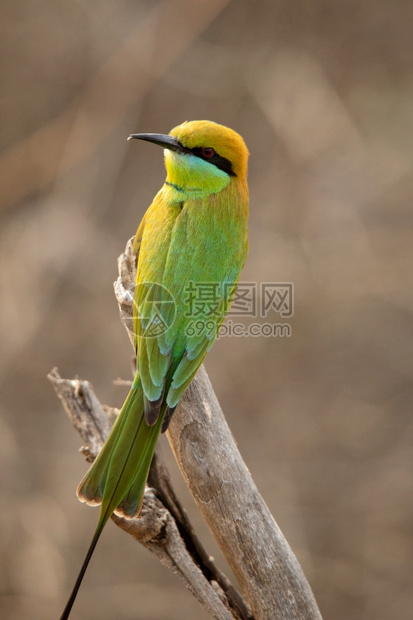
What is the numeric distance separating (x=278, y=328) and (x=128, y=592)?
1726 millimetres

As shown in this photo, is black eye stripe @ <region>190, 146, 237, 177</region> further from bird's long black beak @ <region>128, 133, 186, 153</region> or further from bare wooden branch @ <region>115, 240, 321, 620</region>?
bare wooden branch @ <region>115, 240, 321, 620</region>

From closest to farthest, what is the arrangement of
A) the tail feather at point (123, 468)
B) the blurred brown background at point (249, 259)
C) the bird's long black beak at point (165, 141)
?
1. the tail feather at point (123, 468)
2. the bird's long black beak at point (165, 141)
3. the blurred brown background at point (249, 259)

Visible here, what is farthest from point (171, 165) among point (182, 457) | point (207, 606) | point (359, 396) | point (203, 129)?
point (359, 396)

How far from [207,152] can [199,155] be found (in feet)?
0.09

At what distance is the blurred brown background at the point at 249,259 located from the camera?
397cm

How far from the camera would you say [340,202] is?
15.1 feet

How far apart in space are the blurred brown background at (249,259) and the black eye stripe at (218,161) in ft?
6.68

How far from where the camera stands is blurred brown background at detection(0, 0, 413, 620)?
3967 mm

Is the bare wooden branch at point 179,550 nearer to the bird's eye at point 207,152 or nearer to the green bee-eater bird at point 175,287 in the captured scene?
the green bee-eater bird at point 175,287

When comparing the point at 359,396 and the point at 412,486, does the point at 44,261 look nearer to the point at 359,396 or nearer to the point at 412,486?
the point at 359,396

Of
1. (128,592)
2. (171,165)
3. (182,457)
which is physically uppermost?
(171,165)

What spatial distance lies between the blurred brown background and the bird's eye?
2.11m

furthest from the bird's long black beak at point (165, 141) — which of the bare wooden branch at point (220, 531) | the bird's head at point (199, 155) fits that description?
the bare wooden branch at point (220, 531)

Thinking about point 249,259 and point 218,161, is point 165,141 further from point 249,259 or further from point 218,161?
point 249,259
